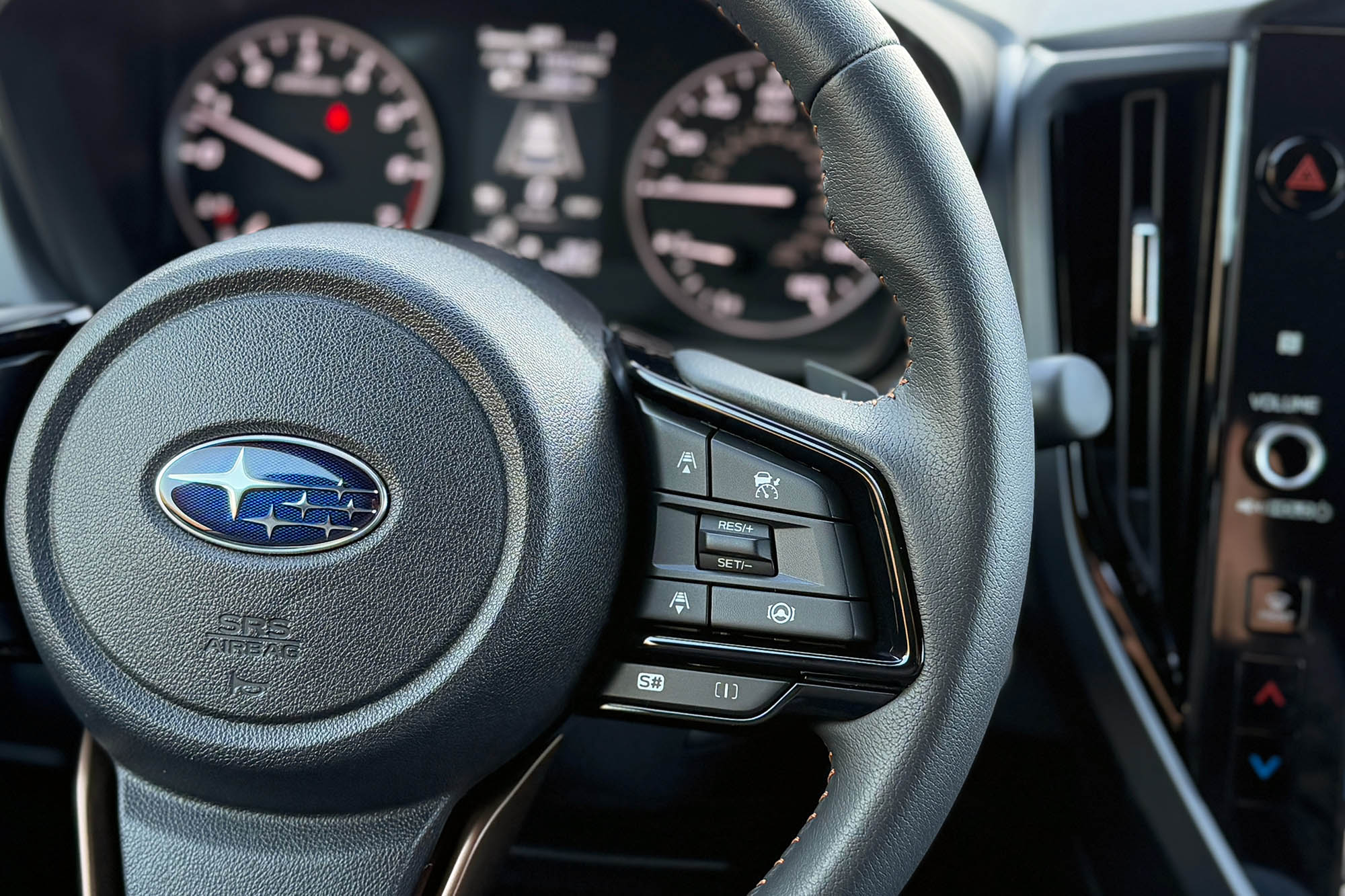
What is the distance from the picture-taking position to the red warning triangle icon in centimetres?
122

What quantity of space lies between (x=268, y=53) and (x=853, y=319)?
1.01 m

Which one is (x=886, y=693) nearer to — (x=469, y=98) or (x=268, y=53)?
(x=469, y=98)

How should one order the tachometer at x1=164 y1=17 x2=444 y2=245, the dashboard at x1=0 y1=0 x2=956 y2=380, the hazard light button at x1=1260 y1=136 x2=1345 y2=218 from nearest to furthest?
1. the hazard light button at x1=1260 y1=136 x2=1345 y2=218
2. the dashboard at x1=0 y1=0 x2=956 y2=380
3. the tachometer at x1=164 y1=17 x2=444 y2=245

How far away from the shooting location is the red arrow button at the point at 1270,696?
126 cm

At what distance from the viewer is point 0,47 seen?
1649 millimetres

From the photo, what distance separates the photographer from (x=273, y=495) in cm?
69

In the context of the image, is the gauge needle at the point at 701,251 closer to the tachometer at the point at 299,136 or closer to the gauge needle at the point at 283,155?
the tachometer at the point at 299,136

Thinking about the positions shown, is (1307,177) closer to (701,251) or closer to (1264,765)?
(1264,765)

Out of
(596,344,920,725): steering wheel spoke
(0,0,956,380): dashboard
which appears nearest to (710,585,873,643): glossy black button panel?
(596,344,920,725): steering wheel spoke

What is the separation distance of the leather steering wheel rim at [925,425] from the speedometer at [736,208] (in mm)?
1157

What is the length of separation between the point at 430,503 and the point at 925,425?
Result: 0.91 feet

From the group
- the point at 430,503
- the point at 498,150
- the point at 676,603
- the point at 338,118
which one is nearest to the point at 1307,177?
the point at 676,603

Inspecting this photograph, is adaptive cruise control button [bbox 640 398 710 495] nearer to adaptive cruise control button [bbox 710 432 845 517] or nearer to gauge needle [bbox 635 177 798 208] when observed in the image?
adaptive cruise control button [bbox 710 432 845 517]

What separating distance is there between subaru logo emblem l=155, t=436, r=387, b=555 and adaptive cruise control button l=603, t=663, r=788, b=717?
0.18 m
